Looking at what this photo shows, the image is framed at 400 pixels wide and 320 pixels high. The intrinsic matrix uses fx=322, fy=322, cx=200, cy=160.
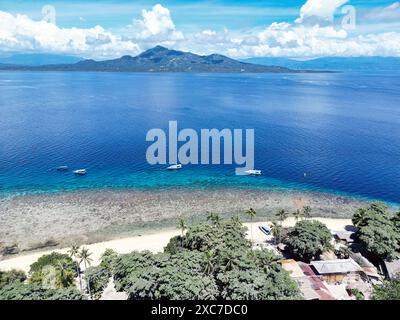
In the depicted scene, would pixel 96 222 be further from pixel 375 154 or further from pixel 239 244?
pixel 375 154

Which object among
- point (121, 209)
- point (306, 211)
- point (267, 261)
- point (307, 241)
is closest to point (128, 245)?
point (121, 209)

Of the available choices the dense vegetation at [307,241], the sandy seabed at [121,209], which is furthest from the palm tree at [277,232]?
the sandy seabed at [121,209]

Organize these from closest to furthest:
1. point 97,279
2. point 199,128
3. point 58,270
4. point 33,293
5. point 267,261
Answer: point 33,293 < point 267,261 < point 58,270 < point 97,279 < point 199,128

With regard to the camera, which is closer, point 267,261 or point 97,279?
point 267,261

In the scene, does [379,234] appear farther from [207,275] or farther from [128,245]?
[128,245]

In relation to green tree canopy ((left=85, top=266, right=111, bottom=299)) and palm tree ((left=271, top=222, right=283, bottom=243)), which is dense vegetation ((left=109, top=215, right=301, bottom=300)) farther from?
palm tree ((left=271, top=222, right=283, bottom=243))

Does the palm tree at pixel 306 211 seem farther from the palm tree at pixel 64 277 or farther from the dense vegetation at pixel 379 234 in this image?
the palm tree at pixel 64 277
